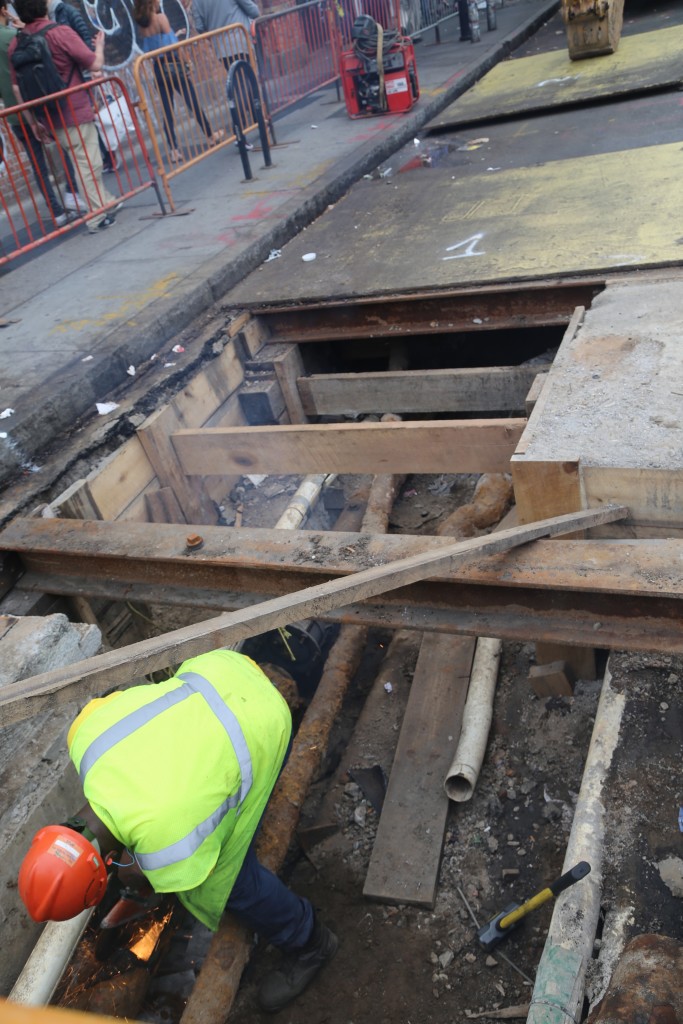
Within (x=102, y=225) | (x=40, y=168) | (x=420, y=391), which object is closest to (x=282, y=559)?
(x=420, y=391)

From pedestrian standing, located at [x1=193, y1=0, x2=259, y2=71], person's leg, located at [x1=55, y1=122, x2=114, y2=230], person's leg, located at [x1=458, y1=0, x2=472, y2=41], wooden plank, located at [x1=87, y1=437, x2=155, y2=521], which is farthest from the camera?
person's leg, located at [x1=458, y1=0, x2=472, y2=41]

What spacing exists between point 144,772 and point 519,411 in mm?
3902

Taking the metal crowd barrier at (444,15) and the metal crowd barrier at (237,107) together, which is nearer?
the metal crowd barrier at (237,107)

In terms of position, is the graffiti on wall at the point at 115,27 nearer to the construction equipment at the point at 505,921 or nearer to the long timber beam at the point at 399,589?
the long timber beam at the point at 399,589

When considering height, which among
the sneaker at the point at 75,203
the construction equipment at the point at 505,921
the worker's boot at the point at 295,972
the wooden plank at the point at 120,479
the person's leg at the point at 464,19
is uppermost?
the person's leg at the point at 464,19

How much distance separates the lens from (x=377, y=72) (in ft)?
30.5

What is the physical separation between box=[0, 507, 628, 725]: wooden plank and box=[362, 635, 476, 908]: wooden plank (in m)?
1.44

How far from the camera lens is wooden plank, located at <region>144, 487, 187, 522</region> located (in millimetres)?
4652

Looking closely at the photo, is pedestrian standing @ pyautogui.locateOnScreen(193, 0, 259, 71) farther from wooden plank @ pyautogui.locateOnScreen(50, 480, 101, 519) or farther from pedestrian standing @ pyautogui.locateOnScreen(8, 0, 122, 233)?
wooden plank @ pyautogui.locateOnScreen(50, 480, 101, 519)

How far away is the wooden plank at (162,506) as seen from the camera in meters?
4.65

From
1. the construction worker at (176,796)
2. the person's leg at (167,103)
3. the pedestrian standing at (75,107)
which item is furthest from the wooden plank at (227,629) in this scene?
the person's leg at (167,103)

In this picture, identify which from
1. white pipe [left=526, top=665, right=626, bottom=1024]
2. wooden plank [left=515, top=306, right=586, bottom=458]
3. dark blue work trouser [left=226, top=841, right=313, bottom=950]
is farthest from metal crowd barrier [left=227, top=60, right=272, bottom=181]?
dark blue work trouser [left=226, top=841, right=313, bottom=950]

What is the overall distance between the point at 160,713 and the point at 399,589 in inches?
42.3

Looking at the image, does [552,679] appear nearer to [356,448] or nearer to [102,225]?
[356,448]
